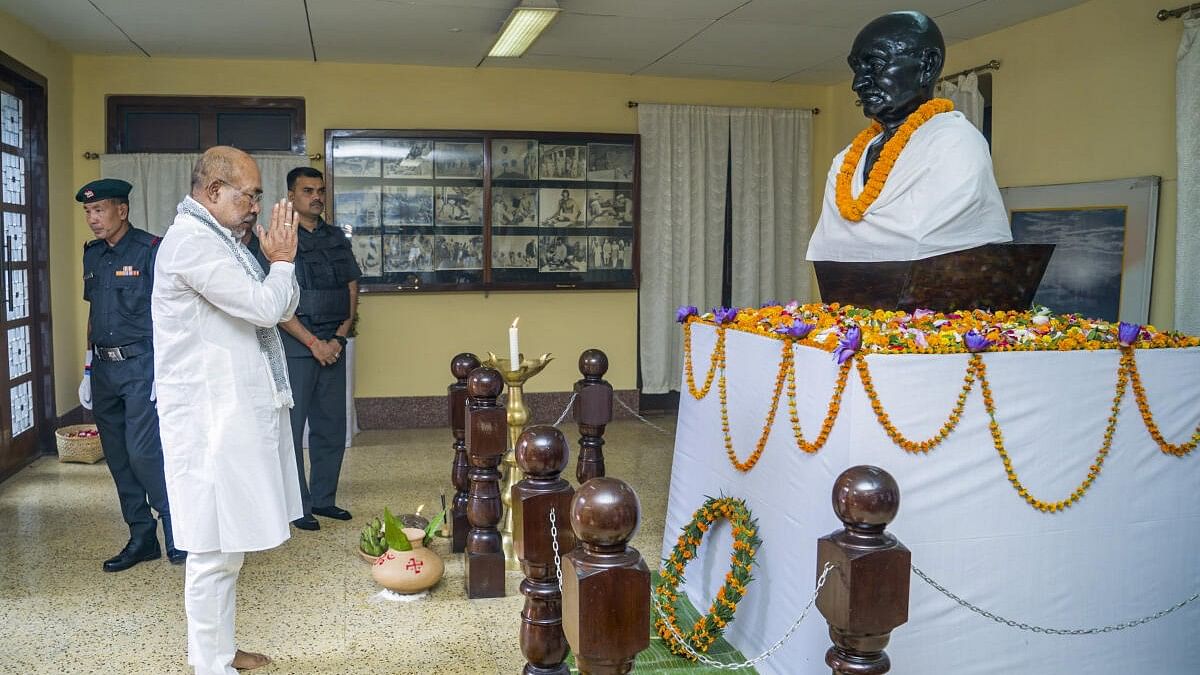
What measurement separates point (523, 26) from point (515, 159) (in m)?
1.63

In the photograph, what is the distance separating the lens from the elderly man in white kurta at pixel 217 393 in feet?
8.78

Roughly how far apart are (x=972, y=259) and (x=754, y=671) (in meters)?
1.37

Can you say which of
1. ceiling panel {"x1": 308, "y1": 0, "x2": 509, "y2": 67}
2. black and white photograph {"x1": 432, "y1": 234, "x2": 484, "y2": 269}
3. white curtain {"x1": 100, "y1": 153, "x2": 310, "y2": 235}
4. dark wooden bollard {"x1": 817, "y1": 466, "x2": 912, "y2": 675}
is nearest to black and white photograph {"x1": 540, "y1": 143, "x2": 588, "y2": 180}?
black and white photograph {"x1": 432, "y1": 234, "x2": 484, "y2": 269}

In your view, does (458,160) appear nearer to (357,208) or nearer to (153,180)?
(357,208)

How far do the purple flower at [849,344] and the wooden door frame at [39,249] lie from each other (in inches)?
205

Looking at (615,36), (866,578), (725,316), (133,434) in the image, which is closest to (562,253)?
(615,36)

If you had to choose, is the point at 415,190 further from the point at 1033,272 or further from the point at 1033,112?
the point at 1033,272

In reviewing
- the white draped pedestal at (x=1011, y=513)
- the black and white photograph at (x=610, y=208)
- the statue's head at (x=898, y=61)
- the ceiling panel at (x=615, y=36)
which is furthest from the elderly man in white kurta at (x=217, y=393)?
the black and white photograph at (x=610, y=208)

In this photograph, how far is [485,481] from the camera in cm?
346

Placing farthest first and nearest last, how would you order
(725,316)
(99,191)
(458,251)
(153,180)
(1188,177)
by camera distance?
(458,251), (153,180), (1188,177), (99,191), (725,316)

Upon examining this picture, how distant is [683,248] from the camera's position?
7.36 metres

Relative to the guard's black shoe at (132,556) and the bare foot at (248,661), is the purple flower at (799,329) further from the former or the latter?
the guard's black shoe at (132,556)

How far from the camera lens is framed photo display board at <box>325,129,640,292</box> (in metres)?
6.87

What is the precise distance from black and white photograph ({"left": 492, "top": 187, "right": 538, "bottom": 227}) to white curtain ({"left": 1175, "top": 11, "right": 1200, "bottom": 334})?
412cm
